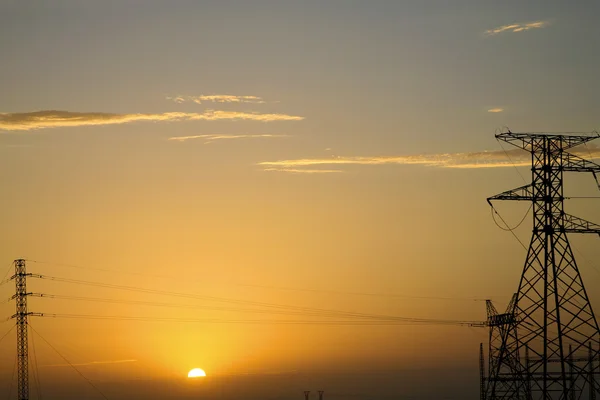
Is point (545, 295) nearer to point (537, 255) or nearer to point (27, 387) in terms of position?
point (537, 255)

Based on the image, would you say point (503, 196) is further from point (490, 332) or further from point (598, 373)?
point (490, 332)

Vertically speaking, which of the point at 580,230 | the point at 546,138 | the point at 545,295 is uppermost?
the point at 546,138

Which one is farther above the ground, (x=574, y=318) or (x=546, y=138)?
(x=546, y=138)

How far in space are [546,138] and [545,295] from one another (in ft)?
43.8

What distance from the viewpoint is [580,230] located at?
82.9 m

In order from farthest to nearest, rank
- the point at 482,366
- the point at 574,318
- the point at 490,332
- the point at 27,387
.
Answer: the point at 482,366 < the point at 490,332 < the point at 27,387 < the point at 574,318

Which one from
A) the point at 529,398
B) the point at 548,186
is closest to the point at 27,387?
the point at 529,398

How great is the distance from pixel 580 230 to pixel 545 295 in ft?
21.6

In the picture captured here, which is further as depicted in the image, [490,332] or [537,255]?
[490,332]

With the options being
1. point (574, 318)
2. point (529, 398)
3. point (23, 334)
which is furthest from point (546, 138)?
point (23, 334)

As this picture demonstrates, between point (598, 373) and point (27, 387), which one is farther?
point (27, 387)

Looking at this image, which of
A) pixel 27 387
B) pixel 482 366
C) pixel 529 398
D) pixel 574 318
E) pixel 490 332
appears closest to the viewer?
pixel 574 318

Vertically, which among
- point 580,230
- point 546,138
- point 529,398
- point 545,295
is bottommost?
point 529,398

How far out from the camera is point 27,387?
10625cm
